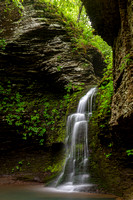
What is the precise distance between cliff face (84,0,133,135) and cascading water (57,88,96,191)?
1.94 meters

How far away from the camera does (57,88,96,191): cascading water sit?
497 centimetres

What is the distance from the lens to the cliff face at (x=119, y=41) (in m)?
3.89

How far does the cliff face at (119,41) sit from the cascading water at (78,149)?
1942mm

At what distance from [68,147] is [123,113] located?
3645 millimetres

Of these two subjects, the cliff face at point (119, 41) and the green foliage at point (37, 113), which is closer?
the cliff face at point (119, 41)

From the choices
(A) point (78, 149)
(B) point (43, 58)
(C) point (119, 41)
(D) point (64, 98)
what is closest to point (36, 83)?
(B) point (43, 58)

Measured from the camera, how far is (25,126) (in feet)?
28.5

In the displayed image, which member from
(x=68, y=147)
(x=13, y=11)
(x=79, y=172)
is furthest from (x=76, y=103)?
(x=13, y=11)

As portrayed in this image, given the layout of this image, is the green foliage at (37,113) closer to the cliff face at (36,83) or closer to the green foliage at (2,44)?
the cliff face at (36,83)

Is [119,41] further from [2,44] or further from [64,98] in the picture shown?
[2,44]

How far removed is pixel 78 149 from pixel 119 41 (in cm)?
419

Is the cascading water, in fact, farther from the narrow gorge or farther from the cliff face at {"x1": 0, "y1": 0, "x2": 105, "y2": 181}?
A: the cliff face at {"x1": 0, "y1": 0, "x2": 105, "y2": 181}

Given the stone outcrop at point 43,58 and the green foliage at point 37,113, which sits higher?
the stone outcrop at point 43,58

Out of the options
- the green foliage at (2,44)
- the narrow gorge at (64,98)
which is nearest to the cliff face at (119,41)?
the narrow gorge at (64,98)
